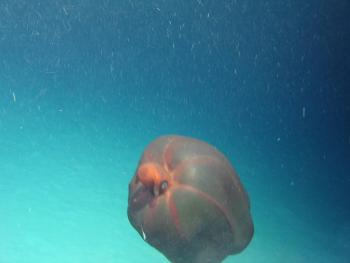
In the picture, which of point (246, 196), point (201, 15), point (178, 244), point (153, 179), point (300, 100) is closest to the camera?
point (153, 179)

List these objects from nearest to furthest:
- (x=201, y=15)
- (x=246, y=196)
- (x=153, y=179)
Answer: (x=153, y=179), (x=246, y=196), (x=201, y=15)

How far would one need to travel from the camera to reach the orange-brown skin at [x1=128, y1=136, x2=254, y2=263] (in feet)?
14.3

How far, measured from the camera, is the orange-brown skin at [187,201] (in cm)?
435

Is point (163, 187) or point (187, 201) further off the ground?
point (163, 187)

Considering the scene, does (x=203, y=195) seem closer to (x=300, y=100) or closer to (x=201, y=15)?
(x=201, y=15)

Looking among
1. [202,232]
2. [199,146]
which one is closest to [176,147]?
[199,146]

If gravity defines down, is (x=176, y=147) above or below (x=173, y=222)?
above

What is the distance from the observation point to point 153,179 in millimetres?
4285

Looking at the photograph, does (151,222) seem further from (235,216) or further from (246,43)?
(246,43)

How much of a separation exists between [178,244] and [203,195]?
643 millimetres

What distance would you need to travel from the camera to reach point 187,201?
4.32 m

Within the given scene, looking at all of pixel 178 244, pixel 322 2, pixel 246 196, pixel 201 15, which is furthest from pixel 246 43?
pixel 178 244

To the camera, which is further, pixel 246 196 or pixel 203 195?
pixel 246 196

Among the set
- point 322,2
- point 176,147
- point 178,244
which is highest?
point 322,2
